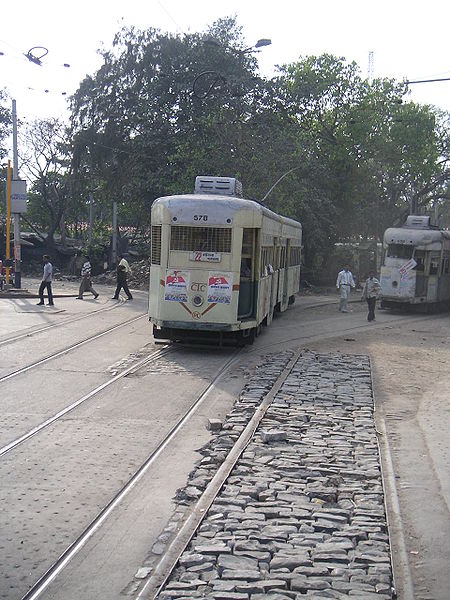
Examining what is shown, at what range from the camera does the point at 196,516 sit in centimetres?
666

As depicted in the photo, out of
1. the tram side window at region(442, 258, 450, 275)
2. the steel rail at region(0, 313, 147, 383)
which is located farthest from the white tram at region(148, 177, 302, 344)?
the tram side window at region(442, 258, 450, 275)

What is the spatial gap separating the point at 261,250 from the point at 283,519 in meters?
10.5

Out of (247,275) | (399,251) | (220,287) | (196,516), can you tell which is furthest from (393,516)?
(399,251)

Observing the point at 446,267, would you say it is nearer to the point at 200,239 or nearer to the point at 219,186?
the point at 219,186

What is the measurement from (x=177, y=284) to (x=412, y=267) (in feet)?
50.0

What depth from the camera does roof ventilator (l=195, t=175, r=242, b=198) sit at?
18141mm

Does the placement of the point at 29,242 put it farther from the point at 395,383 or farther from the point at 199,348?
the point at 395,383

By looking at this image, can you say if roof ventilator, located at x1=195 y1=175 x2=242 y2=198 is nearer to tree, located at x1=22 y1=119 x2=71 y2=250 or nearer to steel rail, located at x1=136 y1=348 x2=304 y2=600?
steel rail, located at x1=136 y1=348 x2=304 y2=600

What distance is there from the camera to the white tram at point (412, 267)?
29.2 meters

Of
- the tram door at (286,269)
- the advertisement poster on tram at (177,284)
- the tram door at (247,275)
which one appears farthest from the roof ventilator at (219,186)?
the tram door at (286,269)

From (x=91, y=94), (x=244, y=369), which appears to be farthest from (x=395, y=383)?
(x=91, y=94)

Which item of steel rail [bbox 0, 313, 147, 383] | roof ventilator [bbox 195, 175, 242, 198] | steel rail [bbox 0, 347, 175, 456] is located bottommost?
steel rail [bbox 0, 313, 147, 383]

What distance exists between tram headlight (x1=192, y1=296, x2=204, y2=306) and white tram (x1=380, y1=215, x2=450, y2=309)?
49.1 ft

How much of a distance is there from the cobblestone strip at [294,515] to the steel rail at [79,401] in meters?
2.11
